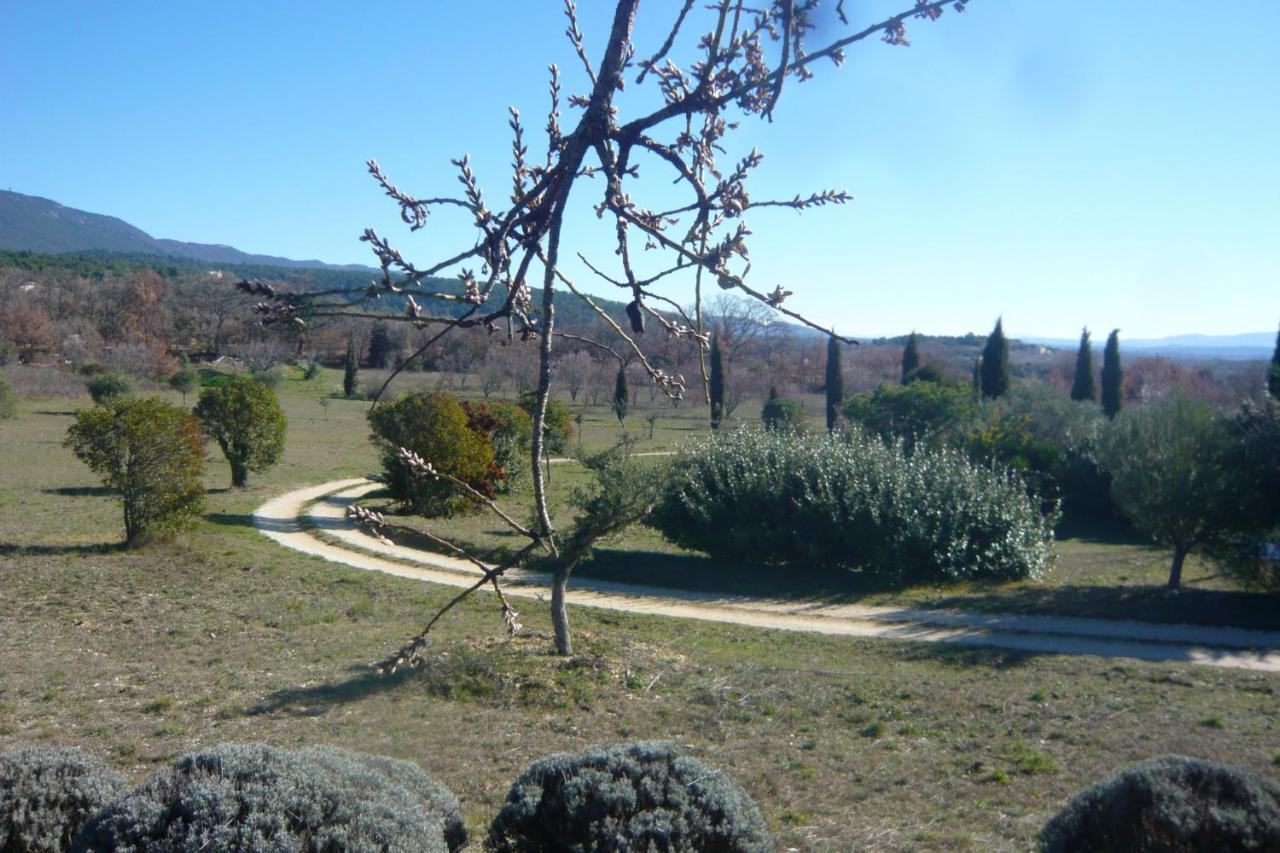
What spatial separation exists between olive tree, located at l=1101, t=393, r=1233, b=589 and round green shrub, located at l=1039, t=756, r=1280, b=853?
12584 millimetres

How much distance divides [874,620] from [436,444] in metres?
8.78

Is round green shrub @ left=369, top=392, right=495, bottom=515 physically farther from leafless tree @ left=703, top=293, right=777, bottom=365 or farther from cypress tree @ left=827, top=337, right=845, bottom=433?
cypress tree @ left=827, top=337, right=845, bottom=433

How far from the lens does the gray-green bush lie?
14.8 metres

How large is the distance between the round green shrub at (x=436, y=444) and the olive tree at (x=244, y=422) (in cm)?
280

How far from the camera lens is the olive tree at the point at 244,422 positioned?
64.3 feet

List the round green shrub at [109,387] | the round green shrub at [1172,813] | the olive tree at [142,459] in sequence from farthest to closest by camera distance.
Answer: the round green shrub at [109,387], the olive tree at [142,459], the round green shrub at [1172,813]

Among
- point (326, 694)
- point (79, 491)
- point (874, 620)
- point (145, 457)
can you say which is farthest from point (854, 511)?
point (79, 491)

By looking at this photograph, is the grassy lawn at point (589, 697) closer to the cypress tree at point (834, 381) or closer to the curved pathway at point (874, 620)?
the curved pathway at point (874, 620)

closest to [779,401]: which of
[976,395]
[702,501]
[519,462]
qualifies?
[976,395]

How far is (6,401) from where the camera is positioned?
29609mm

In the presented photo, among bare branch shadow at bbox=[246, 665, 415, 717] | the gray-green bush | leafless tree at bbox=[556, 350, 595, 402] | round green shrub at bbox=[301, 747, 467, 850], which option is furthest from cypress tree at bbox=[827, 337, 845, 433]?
round green shrub at bbox=[301, 747, 467, 850]

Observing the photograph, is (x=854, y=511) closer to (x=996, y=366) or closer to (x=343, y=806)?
(x=343, y=806)

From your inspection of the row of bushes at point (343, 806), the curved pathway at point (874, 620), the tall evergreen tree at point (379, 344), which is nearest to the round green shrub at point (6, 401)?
Answer: the curved pathway at point (874, 620)

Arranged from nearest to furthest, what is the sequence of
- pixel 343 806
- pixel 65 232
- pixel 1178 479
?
pixel 343 806
pixel 1178 479
pixel 65 232
